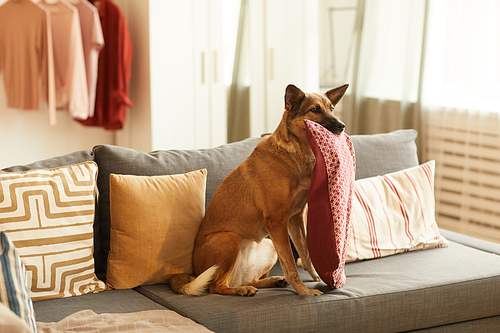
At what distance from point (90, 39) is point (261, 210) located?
239 cm

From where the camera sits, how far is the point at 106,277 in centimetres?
190

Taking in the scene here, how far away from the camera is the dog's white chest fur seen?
188 centimetres

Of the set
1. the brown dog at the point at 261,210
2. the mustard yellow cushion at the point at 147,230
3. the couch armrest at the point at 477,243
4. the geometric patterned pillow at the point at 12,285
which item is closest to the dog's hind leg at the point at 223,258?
the brown dog at the point at 261,210

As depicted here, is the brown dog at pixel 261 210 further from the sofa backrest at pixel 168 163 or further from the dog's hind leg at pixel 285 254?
the sofa backrest at pixel 168 163

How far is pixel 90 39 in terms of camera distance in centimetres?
368

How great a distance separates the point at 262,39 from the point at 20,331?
11.8 ft

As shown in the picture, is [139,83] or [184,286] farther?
[139,83]

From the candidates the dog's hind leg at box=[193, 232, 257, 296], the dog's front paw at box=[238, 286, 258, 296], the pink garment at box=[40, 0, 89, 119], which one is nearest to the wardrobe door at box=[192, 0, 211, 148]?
the pink garment at box=[40, 0, 89, 119]

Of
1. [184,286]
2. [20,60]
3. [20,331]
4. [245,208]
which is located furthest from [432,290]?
[20,60]

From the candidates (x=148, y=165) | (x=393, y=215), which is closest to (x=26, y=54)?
(x=148, y=165)

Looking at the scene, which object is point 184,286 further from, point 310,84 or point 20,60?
point 310,84

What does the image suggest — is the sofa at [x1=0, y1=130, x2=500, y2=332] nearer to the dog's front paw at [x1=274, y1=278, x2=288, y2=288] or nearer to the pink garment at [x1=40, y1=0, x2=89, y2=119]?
the dog's front paw at [x1=274, y1=278, x2=288, y2=288]

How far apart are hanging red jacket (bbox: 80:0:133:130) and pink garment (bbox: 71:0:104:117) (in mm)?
98

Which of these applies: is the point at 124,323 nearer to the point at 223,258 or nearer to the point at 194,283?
the point at 194,283
